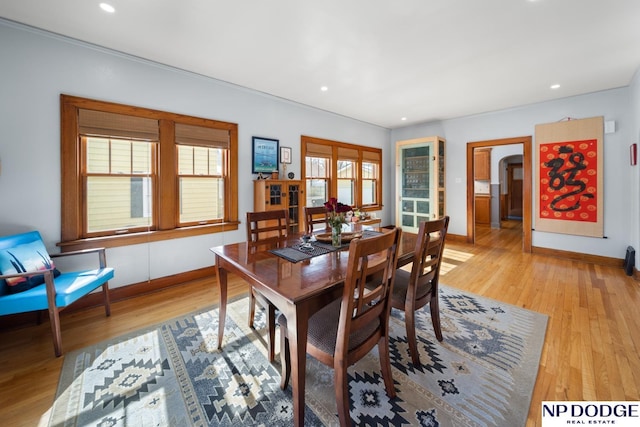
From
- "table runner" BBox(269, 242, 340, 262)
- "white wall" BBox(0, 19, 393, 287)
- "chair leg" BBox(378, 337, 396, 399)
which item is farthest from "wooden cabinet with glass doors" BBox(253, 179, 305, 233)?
"chair leg" BBox(378, 337, 396, 399)

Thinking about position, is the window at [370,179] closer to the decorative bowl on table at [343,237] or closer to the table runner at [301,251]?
the decorative bowl on table at [343,237]

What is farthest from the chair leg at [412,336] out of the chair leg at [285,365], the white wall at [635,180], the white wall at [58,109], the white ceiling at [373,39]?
the white wall at [635,180]

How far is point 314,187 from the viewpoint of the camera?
506 cm

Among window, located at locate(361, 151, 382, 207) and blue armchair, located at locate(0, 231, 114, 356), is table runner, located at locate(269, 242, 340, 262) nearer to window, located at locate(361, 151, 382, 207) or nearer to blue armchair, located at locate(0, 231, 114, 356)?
blue armchair, located at locate(0, 231, 114, 356)

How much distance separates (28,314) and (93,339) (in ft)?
2.78

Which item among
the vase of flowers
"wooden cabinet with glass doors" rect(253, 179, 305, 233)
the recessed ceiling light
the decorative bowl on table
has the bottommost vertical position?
the decorative bowl on table

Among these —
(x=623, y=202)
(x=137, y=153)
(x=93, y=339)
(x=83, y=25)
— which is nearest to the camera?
(x=93, y=339)

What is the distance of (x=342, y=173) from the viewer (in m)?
5.52

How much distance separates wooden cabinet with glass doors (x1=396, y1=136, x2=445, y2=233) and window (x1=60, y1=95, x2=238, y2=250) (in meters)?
3.82

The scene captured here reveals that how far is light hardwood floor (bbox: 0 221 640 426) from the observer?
1604mm

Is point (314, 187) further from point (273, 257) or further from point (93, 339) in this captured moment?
point (93, 339)

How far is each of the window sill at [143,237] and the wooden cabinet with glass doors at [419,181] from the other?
153 inches

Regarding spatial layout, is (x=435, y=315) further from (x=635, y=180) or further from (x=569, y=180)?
(x=569, y=180)

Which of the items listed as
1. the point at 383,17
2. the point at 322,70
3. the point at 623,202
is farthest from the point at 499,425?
the point at 623,202
